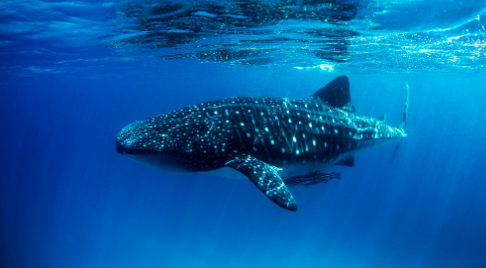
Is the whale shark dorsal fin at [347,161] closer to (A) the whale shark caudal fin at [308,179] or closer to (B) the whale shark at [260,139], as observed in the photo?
(B) the whale shark at [260,139]

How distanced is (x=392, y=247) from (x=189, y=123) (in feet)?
111

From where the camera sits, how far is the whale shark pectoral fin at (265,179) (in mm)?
3935

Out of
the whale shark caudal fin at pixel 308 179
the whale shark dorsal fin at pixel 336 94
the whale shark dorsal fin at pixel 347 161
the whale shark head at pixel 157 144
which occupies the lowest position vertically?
the whale shark dorsal fin at pixel 347 161

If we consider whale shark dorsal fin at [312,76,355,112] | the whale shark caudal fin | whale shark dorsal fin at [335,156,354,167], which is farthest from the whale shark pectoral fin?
whale shark dorsal fin at [335,156,354,167]

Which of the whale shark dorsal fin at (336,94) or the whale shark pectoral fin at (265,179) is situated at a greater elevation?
the whale shark dorsal fin at (336,94)

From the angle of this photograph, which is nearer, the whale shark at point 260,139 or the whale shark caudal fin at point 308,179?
the whale shark at point 260,139

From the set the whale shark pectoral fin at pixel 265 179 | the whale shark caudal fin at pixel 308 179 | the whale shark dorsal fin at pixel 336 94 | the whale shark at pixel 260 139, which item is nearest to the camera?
the whale shark pectoral fin at pixel 265 179

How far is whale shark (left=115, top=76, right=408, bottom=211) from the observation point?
452 centimetres

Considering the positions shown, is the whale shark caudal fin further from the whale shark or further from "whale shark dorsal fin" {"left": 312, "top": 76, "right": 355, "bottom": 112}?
"whale shark dorsal fin" {"left": 312, "top": 76, "right": 355, "bottom": 112}

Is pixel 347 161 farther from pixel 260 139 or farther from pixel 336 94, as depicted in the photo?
pixel 260 139

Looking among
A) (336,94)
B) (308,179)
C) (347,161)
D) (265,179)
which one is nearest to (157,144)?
(265,179)

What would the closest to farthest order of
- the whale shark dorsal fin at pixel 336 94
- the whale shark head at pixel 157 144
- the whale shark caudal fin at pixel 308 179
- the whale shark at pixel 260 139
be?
the whale shark head at pixel 157 144
the whale shark at pixel 260 139
the whale shark caudal fin at pixel 308 179
the whale shark dorsal fin at pixel 336 94

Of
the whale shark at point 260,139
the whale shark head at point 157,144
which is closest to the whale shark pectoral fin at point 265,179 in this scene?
the whale shark at point 260,139

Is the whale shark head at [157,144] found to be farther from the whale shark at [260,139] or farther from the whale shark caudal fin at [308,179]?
the whale shark caudal fin at [308,179]
